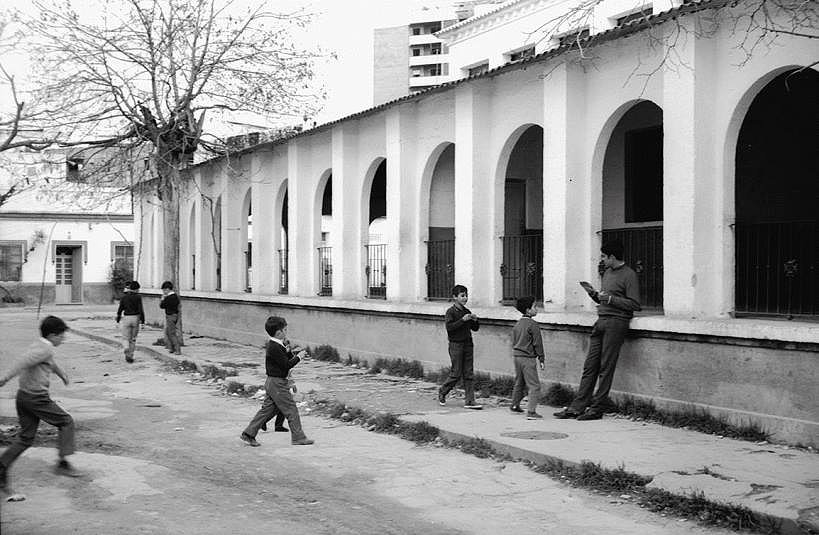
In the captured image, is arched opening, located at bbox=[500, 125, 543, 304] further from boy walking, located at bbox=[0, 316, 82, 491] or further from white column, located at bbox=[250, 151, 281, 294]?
boy walking, located at bbox=[0, 316, 82, 491]

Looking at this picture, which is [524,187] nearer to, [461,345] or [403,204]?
[403,204]

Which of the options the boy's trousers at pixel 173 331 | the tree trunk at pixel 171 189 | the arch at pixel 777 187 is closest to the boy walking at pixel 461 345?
the arch at pixel 777 187

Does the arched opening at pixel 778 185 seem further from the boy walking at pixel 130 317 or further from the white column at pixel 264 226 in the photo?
the boy walking at pixel 130 317

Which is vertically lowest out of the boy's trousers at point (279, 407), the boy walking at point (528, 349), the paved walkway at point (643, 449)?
the paved walkway at point (643, 449)

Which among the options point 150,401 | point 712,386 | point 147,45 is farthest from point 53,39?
point 712,386

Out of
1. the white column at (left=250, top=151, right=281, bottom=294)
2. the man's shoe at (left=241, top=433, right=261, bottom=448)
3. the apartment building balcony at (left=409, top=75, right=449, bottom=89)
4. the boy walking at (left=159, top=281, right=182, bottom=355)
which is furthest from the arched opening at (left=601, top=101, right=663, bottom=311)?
the apartment building balcony at (left=409, top=75, right=449, bottom=89)

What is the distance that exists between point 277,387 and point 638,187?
25.6 ft

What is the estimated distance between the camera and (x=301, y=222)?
2083cm

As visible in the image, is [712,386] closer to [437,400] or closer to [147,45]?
[437,400]

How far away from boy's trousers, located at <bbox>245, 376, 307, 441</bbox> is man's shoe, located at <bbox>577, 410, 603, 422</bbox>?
3367 millimetres

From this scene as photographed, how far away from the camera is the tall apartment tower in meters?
73.0

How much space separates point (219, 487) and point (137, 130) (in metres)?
15.2

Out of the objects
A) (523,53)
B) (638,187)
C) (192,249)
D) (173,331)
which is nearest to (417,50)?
(192,249)

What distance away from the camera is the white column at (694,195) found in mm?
10680
